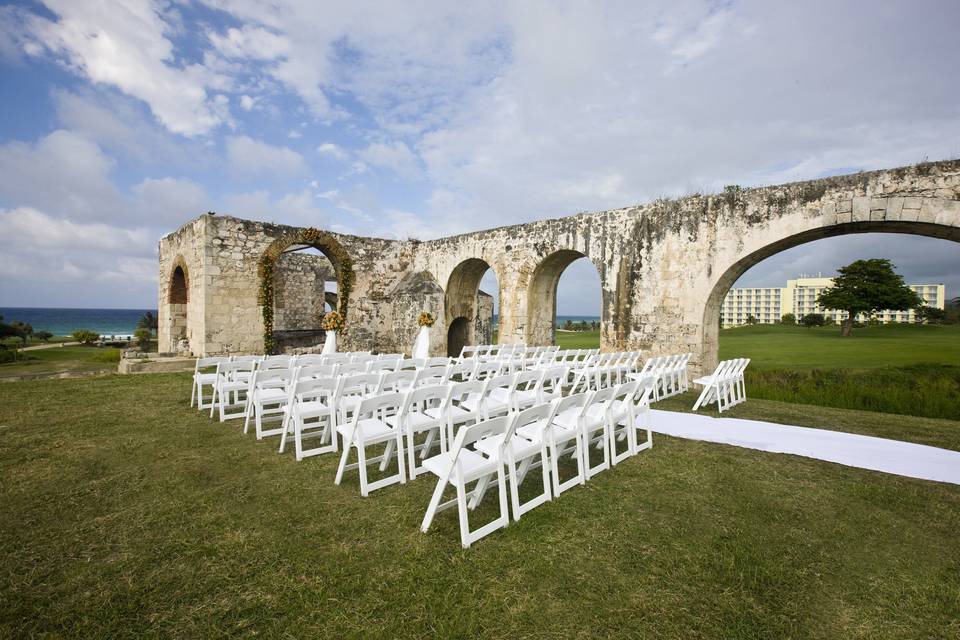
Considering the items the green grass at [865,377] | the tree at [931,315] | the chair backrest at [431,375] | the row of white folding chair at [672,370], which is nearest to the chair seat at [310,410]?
the chair backrest at [431,375]

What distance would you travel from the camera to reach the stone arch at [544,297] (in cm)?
1110

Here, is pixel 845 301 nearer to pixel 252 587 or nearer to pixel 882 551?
pixel 882 551

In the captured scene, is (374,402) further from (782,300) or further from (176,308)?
(782,300)

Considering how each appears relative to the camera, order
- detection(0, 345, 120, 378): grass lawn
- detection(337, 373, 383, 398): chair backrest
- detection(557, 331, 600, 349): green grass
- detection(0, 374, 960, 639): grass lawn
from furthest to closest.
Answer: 1. detection(557, 331, 600, 349): green grass
2. detection(0, 345, 120, 378): grass lawn
3. detection(337, 373, 383, 398): chair backrest
4. detection(0, 374, 960, 639): grass lawn

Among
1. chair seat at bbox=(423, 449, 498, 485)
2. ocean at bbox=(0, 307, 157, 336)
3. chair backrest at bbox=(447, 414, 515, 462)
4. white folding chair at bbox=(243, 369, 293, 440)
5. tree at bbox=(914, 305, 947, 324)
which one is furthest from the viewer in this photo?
ocean at bbox=(0, 307, 157, 336)

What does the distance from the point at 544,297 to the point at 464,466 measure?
30.6ft

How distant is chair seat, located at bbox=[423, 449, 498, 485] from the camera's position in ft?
7.96

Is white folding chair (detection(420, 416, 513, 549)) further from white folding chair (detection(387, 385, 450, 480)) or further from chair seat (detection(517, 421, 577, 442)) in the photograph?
white folding chair (detection(387, 385, 450, 480))

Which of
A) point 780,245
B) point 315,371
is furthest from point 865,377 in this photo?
point 315,371

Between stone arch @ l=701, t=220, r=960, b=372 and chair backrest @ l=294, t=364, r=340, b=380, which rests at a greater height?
stone arch @ l=701, t=220, r=960, b=372

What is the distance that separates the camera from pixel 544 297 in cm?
1159

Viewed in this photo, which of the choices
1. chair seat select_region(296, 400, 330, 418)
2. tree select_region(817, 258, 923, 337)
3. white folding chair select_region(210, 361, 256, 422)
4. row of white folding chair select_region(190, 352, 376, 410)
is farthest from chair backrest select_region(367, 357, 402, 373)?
tree select_region(817, 258, 923, 337)

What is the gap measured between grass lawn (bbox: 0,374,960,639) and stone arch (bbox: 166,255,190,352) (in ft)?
34.5

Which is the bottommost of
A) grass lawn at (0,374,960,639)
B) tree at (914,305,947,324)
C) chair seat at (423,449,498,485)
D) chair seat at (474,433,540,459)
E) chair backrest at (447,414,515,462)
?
grass lawn at (0,374,960,639)
